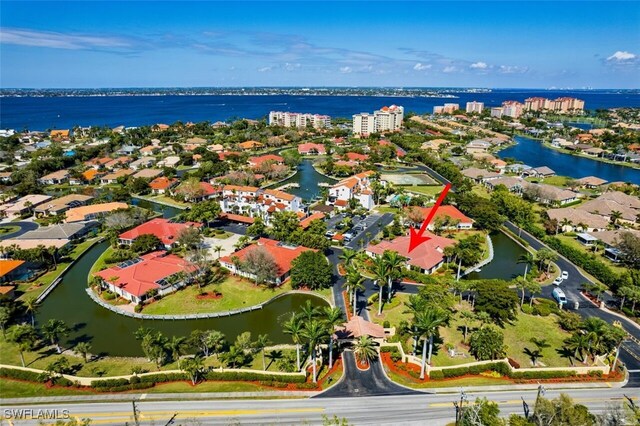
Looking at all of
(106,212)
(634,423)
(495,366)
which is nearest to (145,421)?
(495,366)

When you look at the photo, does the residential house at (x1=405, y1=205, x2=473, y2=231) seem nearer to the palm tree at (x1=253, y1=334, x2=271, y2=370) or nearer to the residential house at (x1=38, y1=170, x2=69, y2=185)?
the palm tree at (x1=253, y1=334, x2=271, y2=370)

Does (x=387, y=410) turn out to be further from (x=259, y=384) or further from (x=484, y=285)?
(x=484, y=285)

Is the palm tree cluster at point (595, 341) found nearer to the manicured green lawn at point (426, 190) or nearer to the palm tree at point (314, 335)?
the palm tree at point (314, 335)

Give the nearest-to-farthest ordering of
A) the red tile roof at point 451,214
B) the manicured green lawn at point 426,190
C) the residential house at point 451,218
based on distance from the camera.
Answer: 1. the residential house at point 451,218
2. the red tile roof at point 451,214
3. the manicured green lawn at point 426,190

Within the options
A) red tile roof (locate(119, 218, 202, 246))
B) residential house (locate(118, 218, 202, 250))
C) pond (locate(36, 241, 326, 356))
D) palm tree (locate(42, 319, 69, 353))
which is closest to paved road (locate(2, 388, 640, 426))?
palm tree (locate(42, 319, 69, 353))

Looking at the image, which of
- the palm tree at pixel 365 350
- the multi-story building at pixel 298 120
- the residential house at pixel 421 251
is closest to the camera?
the palm tree at pixel 365 350

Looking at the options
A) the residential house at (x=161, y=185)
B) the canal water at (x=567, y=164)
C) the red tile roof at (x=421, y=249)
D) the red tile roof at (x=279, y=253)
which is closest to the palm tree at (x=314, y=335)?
the red tile roof at (x=279, y=253)
